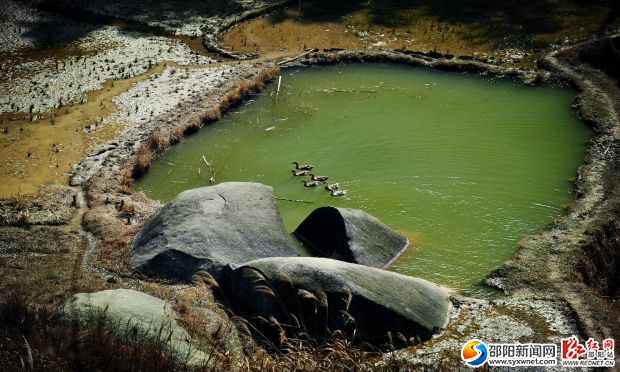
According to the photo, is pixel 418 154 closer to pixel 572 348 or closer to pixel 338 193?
pixel 338 193

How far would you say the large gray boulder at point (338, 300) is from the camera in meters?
8.60

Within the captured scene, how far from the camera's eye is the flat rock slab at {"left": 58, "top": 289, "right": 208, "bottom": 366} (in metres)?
7.24

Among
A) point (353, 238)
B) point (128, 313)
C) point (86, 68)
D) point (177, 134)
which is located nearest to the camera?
point (128, 313)

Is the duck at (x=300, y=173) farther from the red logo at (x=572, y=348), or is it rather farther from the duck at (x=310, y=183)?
the red logo at (x=572, y=348)

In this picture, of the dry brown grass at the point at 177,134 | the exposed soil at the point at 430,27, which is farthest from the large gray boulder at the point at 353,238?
the exposed soil at the point at 430,27

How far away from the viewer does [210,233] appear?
10.6 meters

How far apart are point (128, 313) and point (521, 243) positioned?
633 cm

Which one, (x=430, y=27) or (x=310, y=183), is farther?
(x=430, y=27)

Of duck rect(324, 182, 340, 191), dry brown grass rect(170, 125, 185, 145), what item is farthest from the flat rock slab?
dry brown grass rect(170, 125, 185, 145)

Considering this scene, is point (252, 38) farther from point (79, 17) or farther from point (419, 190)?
point (419, 190)

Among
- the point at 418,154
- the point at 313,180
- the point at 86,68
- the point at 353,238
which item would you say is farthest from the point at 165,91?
the point at 353,238

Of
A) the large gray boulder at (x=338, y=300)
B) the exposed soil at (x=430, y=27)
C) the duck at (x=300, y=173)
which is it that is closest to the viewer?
the large gray boulder at (x=338, y=300)

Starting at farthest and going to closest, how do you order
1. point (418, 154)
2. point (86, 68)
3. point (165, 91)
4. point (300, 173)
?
point (86, 68) < point (165, 91) < point (418, 154) < point (300, 173)

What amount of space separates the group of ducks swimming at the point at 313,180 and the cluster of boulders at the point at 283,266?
1276 mm
